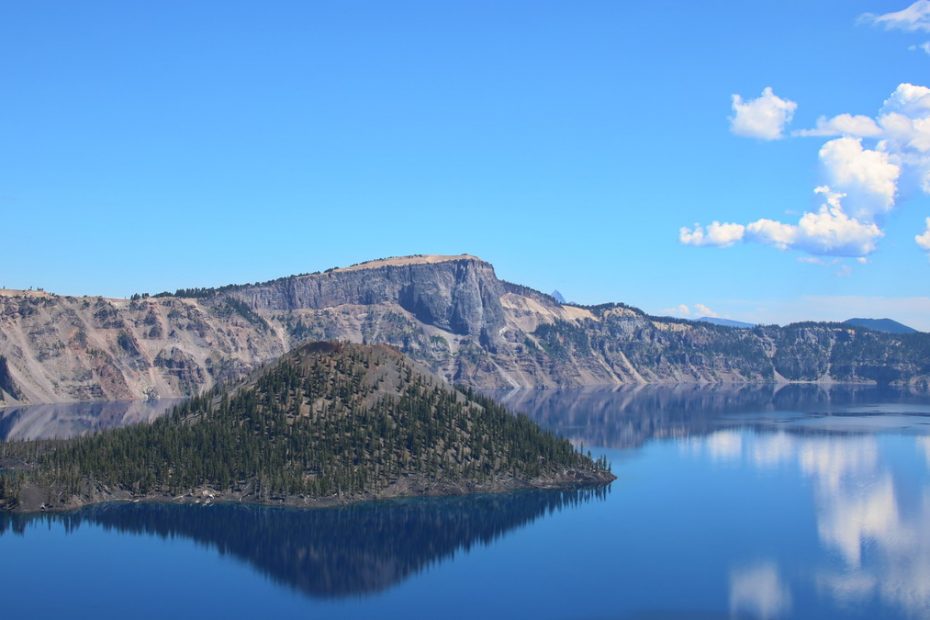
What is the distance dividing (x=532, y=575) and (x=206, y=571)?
54899 millimetres

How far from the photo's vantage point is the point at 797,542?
595ft

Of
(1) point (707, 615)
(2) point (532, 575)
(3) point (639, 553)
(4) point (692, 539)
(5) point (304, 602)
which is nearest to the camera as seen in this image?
(1) point (707, 615)

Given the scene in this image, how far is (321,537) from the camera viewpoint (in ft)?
595

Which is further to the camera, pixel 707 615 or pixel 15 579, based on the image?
pixel 15 579

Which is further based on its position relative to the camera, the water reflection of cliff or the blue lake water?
the water reflection of cliff

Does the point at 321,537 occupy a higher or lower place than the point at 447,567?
higher

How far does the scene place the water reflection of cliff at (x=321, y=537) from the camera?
6280 inches

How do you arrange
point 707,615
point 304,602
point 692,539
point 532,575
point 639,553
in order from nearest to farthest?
point 707,615
point 304,602
point 532,575
point 639,553
point 692,539

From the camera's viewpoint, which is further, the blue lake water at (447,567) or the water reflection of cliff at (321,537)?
the water reflection of cliff at (321,537)

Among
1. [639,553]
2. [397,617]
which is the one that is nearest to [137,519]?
[397,617]

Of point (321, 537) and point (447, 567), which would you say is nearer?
point (447, 567)

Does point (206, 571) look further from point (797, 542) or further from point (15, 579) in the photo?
point (797, 542)

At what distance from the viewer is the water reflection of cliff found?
160 m

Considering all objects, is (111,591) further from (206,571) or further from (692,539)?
(692,539)
